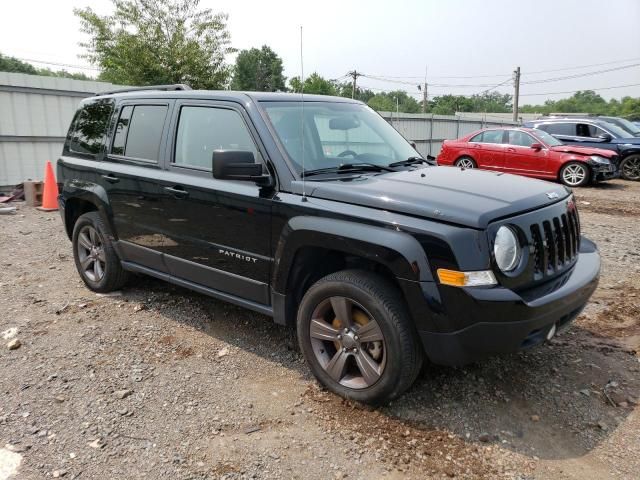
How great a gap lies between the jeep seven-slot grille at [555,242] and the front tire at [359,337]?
83 cm

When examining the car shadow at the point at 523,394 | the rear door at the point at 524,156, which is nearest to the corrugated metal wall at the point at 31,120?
the car shadow at the point at 523,394

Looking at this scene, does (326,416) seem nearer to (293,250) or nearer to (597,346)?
(293,250)

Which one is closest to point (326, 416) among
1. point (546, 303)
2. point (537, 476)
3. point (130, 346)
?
point (537, 476)

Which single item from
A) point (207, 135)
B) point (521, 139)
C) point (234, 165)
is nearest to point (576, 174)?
point (521, 139)

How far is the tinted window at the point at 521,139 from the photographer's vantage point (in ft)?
44.2

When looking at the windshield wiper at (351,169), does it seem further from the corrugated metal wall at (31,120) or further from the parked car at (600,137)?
the parked car at (600,137)

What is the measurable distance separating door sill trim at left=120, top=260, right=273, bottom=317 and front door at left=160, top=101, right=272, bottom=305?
0.12 ft

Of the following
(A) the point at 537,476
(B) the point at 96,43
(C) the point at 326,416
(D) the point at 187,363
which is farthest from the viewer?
(B) the point at 96,43

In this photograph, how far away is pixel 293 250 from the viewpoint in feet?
10.8

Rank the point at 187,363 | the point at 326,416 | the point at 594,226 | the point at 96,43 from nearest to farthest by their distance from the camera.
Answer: the point at 326,416
the point at 187,363
the point at 594,226
the point at 96,43

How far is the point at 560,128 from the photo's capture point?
15.3 m

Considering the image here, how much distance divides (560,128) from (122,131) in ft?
46.1

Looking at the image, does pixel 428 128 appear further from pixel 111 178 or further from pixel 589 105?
pixel 589 105

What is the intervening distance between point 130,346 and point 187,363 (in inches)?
23.4
